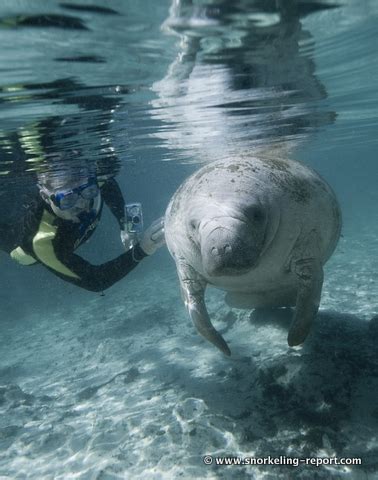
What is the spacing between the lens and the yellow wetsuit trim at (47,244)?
630 cm

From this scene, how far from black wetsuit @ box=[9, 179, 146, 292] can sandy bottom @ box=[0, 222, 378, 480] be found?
1.89 metres

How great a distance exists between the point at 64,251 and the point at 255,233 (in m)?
3.78

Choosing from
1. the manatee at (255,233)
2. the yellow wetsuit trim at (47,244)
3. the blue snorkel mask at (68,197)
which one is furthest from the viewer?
the blue snorkel mask at (68,197)

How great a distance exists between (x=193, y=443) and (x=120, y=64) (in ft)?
15.3

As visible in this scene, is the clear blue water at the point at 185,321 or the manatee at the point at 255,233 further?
→ the clear blue water at the point at 185,321

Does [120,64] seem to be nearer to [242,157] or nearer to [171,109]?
[242,157]

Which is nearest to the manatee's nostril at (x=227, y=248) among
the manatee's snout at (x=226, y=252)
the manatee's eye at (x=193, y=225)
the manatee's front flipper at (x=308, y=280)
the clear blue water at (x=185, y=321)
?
the manatee's snout at (x=226, y=252)

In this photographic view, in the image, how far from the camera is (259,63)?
228 inches

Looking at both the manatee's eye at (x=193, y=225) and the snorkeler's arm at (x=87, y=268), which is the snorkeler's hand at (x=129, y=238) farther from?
the manatee's eye at (x=193, y=225)

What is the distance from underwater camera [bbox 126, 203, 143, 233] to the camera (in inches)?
300

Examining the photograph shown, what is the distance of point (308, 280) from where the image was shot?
14.8 feet

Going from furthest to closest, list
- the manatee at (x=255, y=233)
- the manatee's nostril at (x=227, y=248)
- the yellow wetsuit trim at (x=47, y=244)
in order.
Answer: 1. the yellow wetsuit trim at (x=47, y=244)
2. the manatee at (x=255, y=233)
3. the manatee's nostril at (x=227, y=248)

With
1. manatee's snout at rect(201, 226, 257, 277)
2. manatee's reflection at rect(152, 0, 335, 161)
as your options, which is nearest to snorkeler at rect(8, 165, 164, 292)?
manatee's reflection at rect(152, 0, 335, 161)

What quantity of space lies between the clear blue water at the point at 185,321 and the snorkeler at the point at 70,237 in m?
1.41
